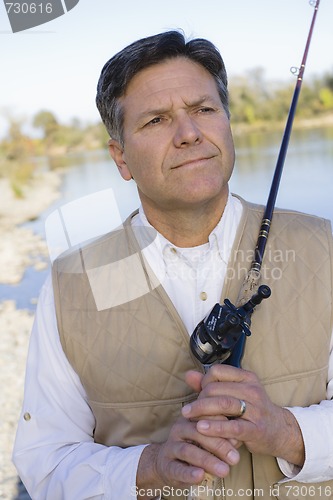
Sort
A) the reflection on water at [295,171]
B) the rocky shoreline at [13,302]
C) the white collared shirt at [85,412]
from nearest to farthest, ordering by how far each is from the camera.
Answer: the white collared shirt at [85,412] → the rocky shoreline at [13,302] → the reflection on water at [295,171]

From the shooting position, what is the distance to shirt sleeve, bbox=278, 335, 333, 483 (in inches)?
55.0

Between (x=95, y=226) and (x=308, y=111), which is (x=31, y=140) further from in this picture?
(x=95, y=226)

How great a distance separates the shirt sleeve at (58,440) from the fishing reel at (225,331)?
314 millimetres

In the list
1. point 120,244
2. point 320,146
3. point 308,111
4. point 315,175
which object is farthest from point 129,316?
point 308,111

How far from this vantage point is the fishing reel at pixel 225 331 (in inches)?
53.2

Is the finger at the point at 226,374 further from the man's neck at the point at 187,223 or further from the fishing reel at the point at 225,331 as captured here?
the man's neck at the point at 187,223

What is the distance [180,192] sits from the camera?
1.56m

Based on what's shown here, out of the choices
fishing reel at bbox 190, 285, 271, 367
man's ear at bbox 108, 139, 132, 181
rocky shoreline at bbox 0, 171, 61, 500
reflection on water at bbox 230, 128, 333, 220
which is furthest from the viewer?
reflection on water at bbox 230, 128, 333, 220

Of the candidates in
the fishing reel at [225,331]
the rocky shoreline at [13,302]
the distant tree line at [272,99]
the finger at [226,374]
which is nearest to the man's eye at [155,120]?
the fishing reel at [225,331]

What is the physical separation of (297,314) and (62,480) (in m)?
0.76

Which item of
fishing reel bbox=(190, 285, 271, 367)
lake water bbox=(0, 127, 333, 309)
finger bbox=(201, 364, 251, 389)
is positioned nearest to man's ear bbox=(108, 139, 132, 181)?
fishing reel bbox=(190, 285, 271, 367)

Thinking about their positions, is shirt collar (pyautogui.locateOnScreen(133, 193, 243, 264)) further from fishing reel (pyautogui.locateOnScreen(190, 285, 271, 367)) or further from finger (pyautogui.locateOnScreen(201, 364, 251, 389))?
finger (pyautogui.locateOnScreen(201, 364, 251, 389))

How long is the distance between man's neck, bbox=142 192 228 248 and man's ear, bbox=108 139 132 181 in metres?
0.15

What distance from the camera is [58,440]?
1577 mm
